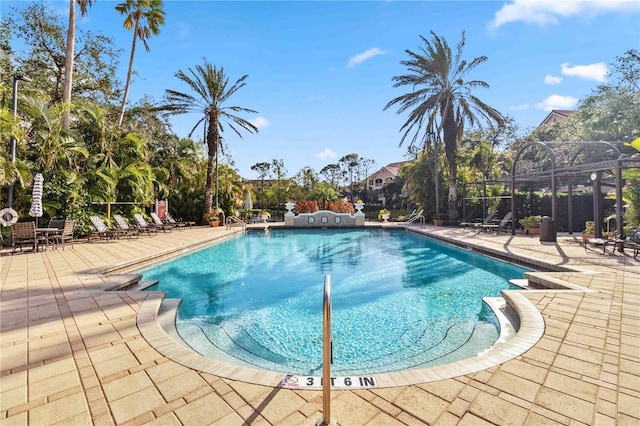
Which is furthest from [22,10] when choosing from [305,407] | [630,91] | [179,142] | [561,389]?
[630,91]

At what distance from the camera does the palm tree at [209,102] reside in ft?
63.6

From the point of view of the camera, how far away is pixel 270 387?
251cm

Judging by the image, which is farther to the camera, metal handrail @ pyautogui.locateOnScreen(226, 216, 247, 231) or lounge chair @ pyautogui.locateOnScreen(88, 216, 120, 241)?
metal handrail @ pyautogui.locateOnScreen(226, 216, 247, 231)

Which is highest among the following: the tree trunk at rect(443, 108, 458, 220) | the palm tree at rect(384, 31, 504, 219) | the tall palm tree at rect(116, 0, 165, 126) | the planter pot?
the tall palm tree at rect(116, 0, 165, 126)

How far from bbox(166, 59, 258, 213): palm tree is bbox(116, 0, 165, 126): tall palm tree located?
2607 millimetres

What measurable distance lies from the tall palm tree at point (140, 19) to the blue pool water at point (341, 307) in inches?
572

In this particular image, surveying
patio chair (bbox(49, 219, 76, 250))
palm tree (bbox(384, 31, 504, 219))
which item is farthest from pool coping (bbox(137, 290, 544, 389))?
palm tree (bbox(384, 31, 504, 219))

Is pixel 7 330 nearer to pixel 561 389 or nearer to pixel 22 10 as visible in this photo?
pixel 561 389

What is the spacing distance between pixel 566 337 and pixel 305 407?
118 inches

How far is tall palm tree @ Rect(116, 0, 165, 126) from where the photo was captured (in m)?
17.8

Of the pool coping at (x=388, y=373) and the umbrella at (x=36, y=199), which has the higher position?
the umbrella at (x=36, y=199)

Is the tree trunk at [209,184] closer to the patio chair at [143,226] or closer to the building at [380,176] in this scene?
the patio chair at [143,226]

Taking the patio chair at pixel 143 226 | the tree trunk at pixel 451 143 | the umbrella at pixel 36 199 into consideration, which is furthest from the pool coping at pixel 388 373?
the tree trunk at pixel 451 143

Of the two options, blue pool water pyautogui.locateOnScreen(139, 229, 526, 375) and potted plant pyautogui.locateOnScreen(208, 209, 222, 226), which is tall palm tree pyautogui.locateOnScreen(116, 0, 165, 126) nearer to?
potted plant pyautogui.locateOnScreen(208, 209, 222, 226)
